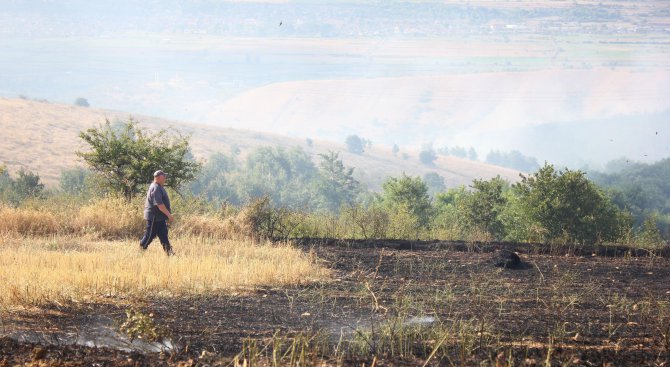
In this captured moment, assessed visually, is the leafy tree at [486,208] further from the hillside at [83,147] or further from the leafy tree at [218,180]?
the hillside at [83,147]

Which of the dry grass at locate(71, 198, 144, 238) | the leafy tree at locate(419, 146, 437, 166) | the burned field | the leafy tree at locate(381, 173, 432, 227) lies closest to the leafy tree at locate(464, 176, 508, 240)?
the leafy tree at locate(381, 173, 432, 227)

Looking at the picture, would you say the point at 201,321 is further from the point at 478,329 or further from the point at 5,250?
the point at 5,250

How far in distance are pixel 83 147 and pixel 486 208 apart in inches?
3062

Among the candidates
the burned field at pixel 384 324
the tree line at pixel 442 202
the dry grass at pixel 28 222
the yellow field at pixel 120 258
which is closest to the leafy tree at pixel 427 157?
the tree line at pixel 442 202

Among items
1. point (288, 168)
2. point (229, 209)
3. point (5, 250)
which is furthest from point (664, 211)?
point (5, 250)

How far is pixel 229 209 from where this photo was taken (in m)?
22.6

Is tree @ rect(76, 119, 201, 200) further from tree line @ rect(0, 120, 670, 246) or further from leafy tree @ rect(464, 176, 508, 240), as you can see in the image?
leafy tree @ rect(464, 176, 508, 240)

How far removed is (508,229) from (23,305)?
28.0 meters

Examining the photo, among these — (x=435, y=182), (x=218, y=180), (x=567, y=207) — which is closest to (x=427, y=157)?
(x=435, y=182)

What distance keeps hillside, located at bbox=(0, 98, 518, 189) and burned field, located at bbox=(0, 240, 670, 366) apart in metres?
80.0

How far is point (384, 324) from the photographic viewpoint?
10531 mm

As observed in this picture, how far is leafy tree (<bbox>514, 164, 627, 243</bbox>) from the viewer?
30.5 meters

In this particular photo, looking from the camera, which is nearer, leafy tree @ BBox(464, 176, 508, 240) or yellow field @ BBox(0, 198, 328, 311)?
yellow field @ BBox(0, 198, 328, 311)

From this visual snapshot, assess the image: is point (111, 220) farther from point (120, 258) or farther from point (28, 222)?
point (120, 258)
